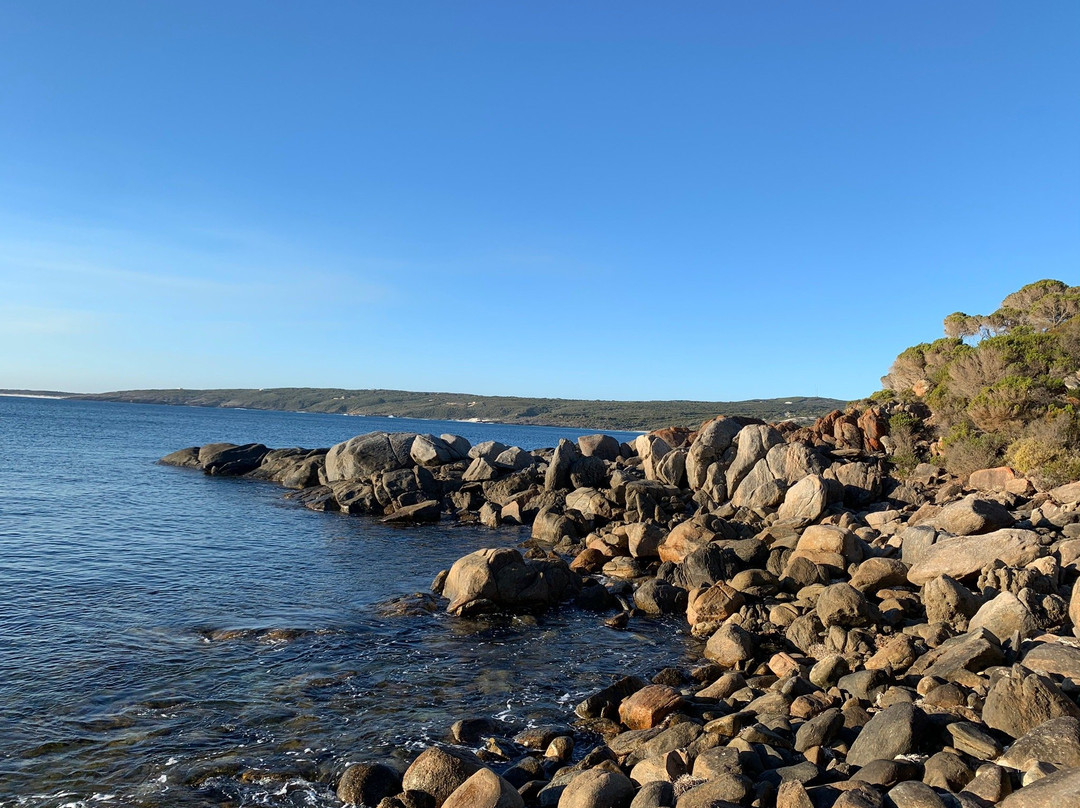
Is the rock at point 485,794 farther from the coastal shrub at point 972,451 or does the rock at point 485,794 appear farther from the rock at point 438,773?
the coastal shrub at point 972,451

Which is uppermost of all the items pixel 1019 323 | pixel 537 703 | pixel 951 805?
pixel 1019 323

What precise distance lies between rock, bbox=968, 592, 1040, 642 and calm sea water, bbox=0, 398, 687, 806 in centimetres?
576

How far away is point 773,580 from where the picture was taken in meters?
18.9

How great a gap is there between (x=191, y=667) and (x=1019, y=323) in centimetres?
4458

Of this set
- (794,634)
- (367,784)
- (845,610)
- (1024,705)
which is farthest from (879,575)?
(367,784)

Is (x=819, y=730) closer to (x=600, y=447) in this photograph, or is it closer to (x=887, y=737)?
(x=887, y=737)

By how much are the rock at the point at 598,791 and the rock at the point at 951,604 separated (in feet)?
29.5

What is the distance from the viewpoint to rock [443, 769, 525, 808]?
8.31 meters

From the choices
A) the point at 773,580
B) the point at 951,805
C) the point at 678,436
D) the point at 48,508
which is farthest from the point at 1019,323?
the point at 48,508

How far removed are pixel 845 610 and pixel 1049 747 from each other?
6980 mm

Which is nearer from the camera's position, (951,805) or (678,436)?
(951,805)

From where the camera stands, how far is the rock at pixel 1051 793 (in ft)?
21.3

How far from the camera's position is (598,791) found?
27.1 ft

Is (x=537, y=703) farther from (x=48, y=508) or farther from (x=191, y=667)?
(x=48, y=508)
